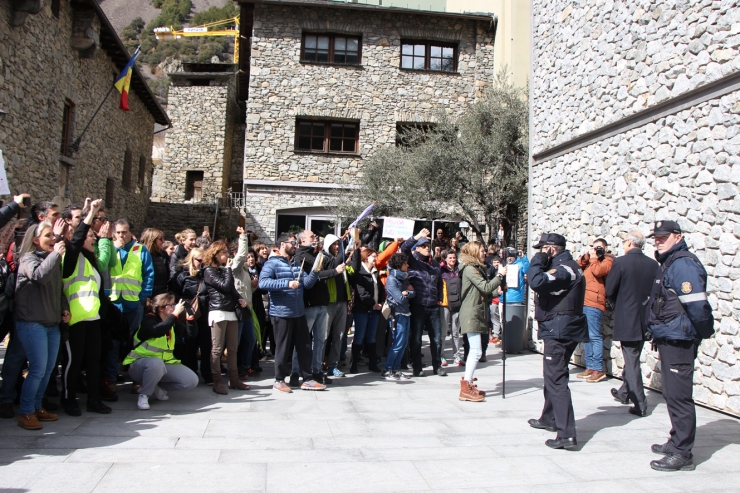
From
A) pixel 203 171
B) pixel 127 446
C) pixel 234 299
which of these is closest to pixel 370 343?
pixel 234 299

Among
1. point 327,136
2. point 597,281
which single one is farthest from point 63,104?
point 597,281

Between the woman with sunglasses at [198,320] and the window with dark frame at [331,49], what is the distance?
13.7 m

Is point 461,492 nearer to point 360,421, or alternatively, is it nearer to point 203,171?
point 360,421

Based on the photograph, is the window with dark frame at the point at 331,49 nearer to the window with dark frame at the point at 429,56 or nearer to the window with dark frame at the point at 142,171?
the window with dark frame at the point at 429,56

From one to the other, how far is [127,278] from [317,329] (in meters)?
2.32

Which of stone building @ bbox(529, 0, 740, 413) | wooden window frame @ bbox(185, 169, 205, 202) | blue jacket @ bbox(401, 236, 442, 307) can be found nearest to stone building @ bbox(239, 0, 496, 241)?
stone building @ bbox(529, 0, 740, 413)

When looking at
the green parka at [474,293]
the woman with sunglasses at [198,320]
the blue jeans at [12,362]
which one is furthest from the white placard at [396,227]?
the blue jeans at [12,362]

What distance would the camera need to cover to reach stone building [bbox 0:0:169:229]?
428 inches

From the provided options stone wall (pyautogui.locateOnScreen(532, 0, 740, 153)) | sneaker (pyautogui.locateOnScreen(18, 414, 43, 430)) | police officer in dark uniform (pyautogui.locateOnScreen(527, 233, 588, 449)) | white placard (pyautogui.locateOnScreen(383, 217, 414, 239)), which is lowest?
sneaker (pyautogui.locateOnScreen(18, 414, 43, 430))

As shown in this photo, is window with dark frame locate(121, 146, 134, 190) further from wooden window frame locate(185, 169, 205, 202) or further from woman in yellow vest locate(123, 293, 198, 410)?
woman in yellow vest locate(123, 293, 198, 410)

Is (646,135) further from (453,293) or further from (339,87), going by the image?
(339,87)

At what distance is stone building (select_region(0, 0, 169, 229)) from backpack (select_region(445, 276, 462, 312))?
8.55 metres

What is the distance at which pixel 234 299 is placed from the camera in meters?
6.52

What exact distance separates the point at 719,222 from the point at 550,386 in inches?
111
